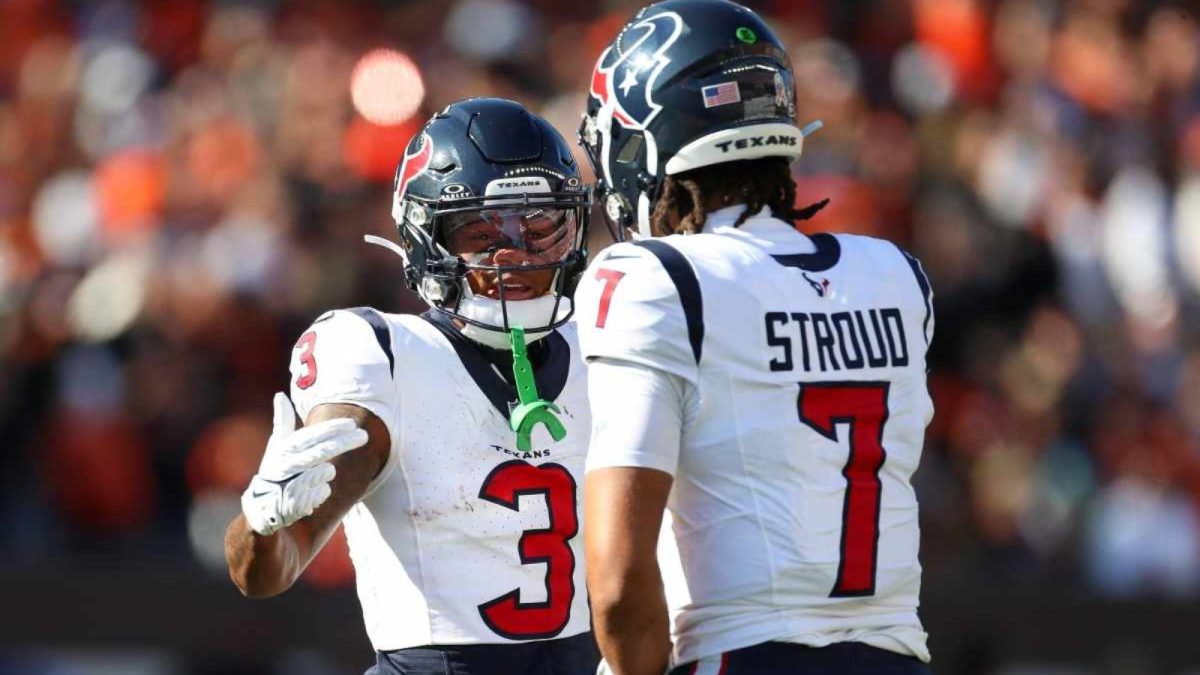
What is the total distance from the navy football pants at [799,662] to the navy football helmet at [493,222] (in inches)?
42.0

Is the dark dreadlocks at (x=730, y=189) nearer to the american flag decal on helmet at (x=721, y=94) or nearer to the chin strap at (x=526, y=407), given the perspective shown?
the american flag decal on helmet at (x=721, y=94)

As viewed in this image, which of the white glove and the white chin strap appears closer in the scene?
the white glove

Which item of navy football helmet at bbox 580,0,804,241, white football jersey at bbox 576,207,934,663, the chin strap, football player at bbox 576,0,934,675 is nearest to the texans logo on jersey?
navy football helmet at bbox 580,0,804,241

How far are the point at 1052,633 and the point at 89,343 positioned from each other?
167 inches

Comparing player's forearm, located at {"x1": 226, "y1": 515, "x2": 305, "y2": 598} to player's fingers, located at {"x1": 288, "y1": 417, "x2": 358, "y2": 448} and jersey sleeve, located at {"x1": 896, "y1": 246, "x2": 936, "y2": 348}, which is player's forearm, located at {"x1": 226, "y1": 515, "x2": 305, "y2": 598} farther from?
jersey sleeve, located at {"x1": 896, "y1": 246, "x2": 936, "y2": 348}

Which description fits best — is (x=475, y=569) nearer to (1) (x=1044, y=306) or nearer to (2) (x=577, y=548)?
(2) (x=577, y=548)

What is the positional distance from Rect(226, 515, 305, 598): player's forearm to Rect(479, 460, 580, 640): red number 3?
38 centimetres

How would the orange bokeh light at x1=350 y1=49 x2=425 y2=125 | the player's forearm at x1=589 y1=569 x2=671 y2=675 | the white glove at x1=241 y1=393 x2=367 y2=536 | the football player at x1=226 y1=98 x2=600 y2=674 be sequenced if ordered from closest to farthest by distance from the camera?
the player's forearm at x1=589 y1=569 x2=671 y2=675 → the white glove at x1=241 y1=393 x2=367 y2=536 → the football player at x1=226 y1=98 x2=600 y2=674 → the orange bokeh light at x1=350 y1=49 x2=425 y2=125

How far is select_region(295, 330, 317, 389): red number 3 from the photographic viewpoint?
3570 millimetres

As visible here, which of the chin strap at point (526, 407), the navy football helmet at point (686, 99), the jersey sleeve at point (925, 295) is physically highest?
the navy football helmet at point (686, 99)

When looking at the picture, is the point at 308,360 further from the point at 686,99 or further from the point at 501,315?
the point at 686,99

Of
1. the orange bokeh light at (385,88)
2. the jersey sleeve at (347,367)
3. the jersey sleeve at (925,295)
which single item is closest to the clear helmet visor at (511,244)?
the jersey sleeve at (347,367)

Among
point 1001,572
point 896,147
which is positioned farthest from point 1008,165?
point 1001,572

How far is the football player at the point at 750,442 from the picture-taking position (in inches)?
111
